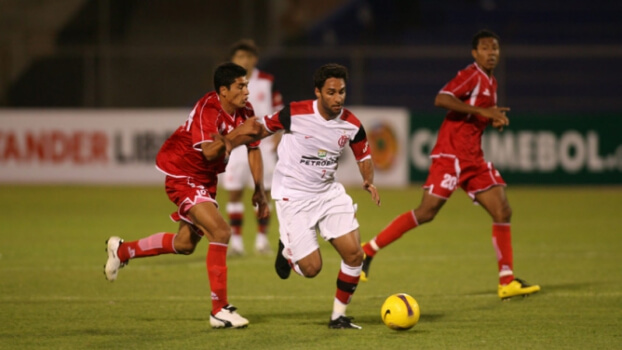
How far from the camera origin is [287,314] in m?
8.13

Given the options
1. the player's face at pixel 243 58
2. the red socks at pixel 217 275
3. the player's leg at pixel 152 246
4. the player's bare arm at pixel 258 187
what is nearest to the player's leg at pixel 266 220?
the player's face at pixel 243 58

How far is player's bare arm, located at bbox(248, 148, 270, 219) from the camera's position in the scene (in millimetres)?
7719

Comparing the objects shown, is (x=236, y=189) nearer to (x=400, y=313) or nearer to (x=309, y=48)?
(x=400, y=313)

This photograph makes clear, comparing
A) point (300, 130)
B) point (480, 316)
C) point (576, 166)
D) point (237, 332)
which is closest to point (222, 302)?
point (237, 332)

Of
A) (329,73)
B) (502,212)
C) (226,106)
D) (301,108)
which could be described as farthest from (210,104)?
(502,212)

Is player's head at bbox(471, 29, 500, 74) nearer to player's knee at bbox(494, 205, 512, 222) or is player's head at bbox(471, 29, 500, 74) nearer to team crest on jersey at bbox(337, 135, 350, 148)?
player's knee at bbox(494, 205, 512, 222)

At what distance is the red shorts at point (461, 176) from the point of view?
30.2 feet

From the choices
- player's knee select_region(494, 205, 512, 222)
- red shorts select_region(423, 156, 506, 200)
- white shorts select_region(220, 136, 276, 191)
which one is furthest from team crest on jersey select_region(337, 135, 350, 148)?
white shorts select_region(220, 136, 276, 191)

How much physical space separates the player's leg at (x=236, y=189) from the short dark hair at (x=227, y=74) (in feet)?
13.8

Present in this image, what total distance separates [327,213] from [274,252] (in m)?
4.62

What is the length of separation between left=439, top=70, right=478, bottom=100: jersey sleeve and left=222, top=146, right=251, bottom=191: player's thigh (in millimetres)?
3505

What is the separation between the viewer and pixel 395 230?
9.69 m

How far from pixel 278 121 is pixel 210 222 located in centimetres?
92

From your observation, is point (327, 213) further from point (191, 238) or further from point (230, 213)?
point (230, 213)
